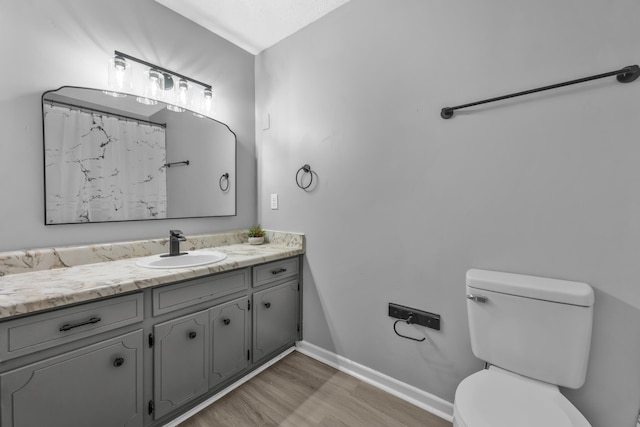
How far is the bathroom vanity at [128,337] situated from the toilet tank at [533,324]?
3.98 feet

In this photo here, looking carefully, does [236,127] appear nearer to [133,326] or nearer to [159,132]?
[159,132]

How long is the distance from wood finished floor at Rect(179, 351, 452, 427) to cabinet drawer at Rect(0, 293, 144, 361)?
0.71 m

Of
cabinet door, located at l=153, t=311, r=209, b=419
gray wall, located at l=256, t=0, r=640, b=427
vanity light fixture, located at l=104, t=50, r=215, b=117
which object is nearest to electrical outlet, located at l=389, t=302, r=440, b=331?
gray wall, located at l=256, t=0, r=640, b=427

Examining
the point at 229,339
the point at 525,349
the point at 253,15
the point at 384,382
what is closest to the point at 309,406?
the point at 384,382

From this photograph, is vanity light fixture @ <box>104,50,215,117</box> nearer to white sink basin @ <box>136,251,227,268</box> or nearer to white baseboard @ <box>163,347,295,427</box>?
white sink basin @ <box>136,251,227,268</box>

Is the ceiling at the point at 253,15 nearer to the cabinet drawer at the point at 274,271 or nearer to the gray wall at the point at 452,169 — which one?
the gray wall at the point at 452,169

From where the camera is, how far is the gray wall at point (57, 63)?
1.28 metres

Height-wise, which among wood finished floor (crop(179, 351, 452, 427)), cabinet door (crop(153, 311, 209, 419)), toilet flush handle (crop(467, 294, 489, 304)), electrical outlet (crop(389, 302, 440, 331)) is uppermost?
toilet flush handle (crop(467, 294, 489, 304))

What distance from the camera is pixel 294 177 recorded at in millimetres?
2100

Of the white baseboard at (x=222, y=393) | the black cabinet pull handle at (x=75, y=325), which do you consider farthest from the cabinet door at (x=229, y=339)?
the black cabinet pull handle at (x=75, y=325)

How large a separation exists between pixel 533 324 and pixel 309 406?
122 centimetres

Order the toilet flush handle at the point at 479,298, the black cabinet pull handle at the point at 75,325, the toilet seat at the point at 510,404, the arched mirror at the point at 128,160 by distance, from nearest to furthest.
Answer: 1. the toilet seat at the point at 510,404
2. the black cabinet pull handle at the point at 75,325
3. the toilet flush handle at the point at 479,298
4. the arched mirror at the point at 128,160

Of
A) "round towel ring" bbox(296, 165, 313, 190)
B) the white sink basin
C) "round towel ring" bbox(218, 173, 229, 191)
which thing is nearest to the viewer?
the white sink basin

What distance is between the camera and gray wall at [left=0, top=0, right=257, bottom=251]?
1283mm
